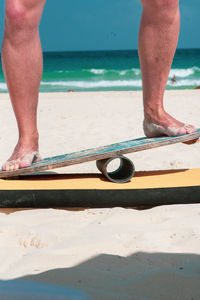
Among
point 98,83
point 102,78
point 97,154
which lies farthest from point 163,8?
point 102,78

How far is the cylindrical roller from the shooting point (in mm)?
2236

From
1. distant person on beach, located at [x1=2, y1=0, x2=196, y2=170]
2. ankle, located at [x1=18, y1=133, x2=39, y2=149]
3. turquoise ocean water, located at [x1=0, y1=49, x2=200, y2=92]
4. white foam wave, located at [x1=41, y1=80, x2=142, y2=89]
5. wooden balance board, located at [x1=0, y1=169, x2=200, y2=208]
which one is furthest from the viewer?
white foam wave, located at [x1=41, y1=80, x2=142, y2=89]

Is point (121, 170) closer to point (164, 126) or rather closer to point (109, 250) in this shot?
point (164, 126)

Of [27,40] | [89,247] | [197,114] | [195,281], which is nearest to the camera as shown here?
[195,281]

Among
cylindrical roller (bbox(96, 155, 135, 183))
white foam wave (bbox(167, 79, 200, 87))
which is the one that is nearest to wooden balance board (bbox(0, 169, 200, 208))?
cylindrical roller (bbox(96, 155, 135, 183))

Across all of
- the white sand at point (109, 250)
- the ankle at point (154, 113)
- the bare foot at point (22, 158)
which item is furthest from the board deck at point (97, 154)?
the white sand at point (109, 250)

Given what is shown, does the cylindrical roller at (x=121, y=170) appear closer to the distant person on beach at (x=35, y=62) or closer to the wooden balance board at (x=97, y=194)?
the wooden balance board at (x=97, y=194)

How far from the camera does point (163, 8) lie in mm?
2340

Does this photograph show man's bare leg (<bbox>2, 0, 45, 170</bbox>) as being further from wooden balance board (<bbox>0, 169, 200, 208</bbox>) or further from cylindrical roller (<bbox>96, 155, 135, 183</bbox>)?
cylindrical roller (<bbox>96, 155, 135, 183</bbox>)

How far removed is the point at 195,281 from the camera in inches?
48.8

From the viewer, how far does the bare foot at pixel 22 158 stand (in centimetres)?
227

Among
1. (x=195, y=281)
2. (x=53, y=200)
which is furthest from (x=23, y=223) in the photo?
(x=195, y=281)

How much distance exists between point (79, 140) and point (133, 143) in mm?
1745

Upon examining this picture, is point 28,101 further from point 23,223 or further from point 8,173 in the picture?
point 23,223
